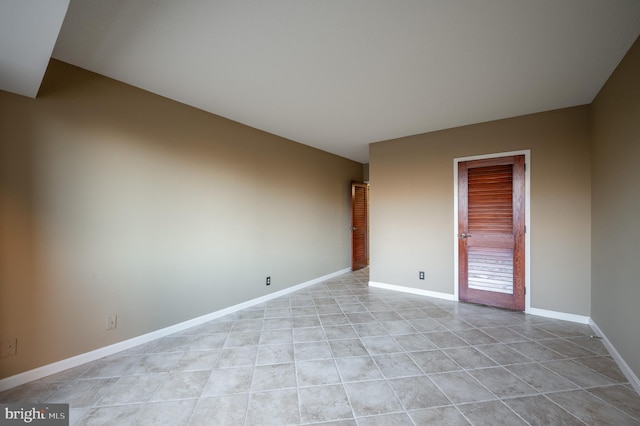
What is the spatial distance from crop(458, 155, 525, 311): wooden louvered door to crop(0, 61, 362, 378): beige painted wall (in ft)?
9.70

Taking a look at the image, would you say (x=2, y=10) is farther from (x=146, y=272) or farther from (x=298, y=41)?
(x=146, y=272)

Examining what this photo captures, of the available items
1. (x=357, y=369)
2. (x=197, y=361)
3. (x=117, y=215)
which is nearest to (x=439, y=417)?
(x=357, y=369)

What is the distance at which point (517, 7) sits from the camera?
5.04 ft

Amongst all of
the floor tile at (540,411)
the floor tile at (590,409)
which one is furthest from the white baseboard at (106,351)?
the floor tile at (590,409)

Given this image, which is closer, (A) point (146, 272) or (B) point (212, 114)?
(A) point (146, 272)

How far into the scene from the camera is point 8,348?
5.98ft

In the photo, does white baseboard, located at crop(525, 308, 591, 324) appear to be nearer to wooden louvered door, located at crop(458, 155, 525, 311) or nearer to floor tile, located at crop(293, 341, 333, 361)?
wooden louvered door, located at crop(458, 155, 525, 311)

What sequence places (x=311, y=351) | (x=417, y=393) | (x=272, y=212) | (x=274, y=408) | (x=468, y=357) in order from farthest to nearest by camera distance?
1. (x=272, y=212)
2. (x=311, y=351)
3. (x=468, y=357)
4. (x=417, y=393)
5. (x=274, y=408)

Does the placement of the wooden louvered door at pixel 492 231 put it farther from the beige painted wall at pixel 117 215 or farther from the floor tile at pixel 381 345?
the beige painted wall at pixel 117 215

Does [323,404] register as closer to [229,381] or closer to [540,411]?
[229,381]

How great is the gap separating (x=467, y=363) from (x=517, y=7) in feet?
8.74

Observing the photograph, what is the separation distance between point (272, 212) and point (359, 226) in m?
2.72

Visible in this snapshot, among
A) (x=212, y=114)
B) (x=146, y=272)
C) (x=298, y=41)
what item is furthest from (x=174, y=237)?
(x=298, y=41)

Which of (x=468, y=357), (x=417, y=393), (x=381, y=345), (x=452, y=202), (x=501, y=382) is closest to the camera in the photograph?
(x=417, y=393)
